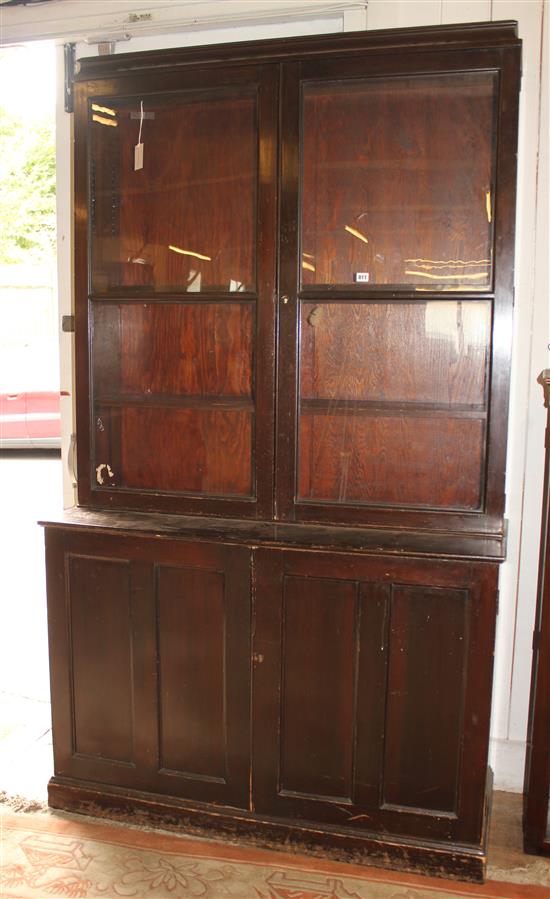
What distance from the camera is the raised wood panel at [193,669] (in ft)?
6.69

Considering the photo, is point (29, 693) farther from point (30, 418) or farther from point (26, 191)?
point (26, 191)

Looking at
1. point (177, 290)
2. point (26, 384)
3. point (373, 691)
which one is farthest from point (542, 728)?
point (26, 384)

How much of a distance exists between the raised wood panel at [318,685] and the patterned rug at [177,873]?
0.69ft

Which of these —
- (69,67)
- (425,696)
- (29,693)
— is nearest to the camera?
(425,696)

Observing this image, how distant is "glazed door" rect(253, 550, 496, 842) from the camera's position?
1876 mm

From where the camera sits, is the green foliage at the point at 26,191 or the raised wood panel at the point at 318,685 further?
the green foliage at the point at 26,191

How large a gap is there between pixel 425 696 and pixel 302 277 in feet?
3.94

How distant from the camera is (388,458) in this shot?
206 cm

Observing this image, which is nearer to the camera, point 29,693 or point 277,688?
point 277,688

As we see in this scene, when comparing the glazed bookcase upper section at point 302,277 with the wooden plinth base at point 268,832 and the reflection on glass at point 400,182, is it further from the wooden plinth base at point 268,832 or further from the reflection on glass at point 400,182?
the wooden plinth base at point 268,832

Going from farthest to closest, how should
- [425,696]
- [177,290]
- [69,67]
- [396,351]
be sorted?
[69,67], [177,290], [396,351], [425,696]

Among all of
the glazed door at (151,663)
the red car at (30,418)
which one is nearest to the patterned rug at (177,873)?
the glazed door at (151,663)

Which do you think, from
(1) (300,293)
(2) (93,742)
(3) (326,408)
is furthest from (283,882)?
(1) (300,293)

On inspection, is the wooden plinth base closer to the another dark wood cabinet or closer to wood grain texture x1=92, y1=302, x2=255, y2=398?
the another dark wood cabinet
